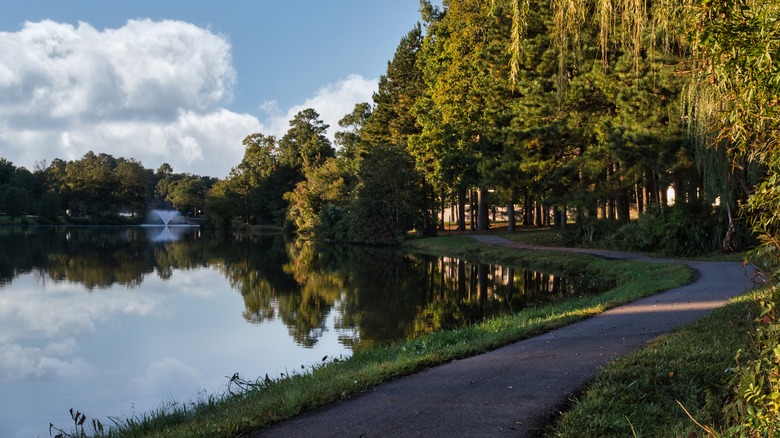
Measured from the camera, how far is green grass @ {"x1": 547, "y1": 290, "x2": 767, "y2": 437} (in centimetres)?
464

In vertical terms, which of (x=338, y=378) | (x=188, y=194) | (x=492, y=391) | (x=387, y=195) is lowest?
(x=338, y=378)

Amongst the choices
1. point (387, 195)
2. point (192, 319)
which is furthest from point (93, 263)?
point (387, 195)

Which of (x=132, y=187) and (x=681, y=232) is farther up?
(x=132, y=187)

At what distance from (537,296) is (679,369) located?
1193 centimetres

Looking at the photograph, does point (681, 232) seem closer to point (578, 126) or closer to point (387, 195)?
point (578, 126)

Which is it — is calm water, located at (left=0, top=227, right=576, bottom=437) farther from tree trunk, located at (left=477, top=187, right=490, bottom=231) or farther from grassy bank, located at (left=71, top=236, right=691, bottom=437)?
tree trunk, located at (left=477, top=187, right=490, bottom=231)

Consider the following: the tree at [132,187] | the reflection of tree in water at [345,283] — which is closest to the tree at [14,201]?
the tree at [132,187]

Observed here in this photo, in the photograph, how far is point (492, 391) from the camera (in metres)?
5.88

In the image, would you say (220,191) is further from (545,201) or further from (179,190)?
(545,201)

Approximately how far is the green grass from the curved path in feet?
0.98

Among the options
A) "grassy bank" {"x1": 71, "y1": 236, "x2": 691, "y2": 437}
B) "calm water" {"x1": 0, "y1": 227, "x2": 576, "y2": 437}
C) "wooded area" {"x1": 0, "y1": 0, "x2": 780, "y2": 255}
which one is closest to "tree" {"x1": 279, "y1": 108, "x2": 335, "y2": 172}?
"wooded area" {"x1": 0, "y1": 0, "x2": 780, "y2": 255}

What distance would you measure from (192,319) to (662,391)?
13862mm

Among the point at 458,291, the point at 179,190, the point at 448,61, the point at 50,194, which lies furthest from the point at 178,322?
the point at 179,190

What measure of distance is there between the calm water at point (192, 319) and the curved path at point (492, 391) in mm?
4585
